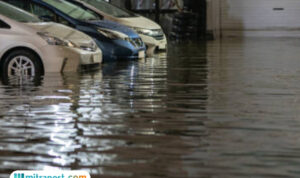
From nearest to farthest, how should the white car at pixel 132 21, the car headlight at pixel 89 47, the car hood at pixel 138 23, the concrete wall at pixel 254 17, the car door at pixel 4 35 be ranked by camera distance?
1. the car door at pixel 4 35
2. the car headlight at pixel 89 47
3. the white car at pixel 132 21
4. the car hood at pixel 138 23
5. the concrete wall at pixel 254 17

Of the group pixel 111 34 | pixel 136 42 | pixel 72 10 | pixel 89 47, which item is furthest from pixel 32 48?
pixel 136 42

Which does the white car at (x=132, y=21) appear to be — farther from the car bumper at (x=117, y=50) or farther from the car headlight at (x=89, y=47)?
the car headlight at (x=89, y=47)

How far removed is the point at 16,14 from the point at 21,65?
101 cm

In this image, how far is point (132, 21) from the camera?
18625 mm

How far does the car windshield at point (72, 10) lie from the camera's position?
16050 mm

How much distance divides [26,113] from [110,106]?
94cm

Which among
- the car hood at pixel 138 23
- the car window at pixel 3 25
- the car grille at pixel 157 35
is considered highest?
the car window at pixel 3 25

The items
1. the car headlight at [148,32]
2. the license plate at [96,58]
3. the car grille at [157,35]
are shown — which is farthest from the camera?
the car grille at [157,35]

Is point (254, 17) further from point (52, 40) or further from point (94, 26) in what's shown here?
point (52, 40)

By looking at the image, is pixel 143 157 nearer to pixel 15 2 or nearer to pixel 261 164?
pixel 261 164

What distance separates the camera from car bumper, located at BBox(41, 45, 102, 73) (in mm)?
12328

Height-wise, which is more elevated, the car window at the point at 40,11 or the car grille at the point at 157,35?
the car window at the point at 40,11

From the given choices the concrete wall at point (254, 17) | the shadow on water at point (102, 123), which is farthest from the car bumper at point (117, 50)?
the concrete wall at point (254, 17)

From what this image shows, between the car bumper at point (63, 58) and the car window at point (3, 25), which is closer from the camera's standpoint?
the car window at point (3, 25)
